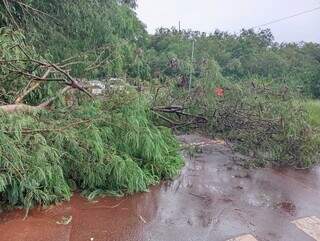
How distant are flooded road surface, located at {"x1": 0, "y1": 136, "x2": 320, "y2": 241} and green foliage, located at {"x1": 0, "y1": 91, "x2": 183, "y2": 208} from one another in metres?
0.21

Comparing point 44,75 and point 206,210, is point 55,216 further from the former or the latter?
point 44,75

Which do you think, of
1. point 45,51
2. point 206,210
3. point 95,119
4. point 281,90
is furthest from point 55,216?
point 281,90

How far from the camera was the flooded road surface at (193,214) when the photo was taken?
385 centimetres

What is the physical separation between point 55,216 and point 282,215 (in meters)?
2.62

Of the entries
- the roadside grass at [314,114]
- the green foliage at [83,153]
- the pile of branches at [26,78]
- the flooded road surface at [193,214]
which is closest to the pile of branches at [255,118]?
the flooded road surface at [193,214]

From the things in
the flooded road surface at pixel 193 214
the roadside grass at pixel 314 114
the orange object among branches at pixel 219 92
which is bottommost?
the flooded road surface at pixel 193 214

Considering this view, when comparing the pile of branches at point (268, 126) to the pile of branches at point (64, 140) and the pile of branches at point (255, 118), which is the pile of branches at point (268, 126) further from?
the pile of branches at point (64, 140)

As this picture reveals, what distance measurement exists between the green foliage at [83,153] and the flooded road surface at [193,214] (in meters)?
0.21

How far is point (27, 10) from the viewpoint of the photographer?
6.42 meters

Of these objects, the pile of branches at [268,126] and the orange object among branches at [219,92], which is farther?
the orange object among branches at [219,92]

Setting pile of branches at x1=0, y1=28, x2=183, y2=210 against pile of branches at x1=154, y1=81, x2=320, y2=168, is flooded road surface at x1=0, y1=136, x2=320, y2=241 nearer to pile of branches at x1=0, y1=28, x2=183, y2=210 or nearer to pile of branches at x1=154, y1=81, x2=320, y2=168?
pile of branches at x1=0, y1=28, x2=183, y2=210

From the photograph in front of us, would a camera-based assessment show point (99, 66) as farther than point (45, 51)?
No

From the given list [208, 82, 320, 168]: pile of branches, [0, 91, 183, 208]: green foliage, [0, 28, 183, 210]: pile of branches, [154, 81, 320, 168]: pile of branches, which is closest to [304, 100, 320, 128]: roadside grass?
[154, 81, 320, 168]: pile of branches

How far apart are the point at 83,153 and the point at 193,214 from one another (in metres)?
1.48
